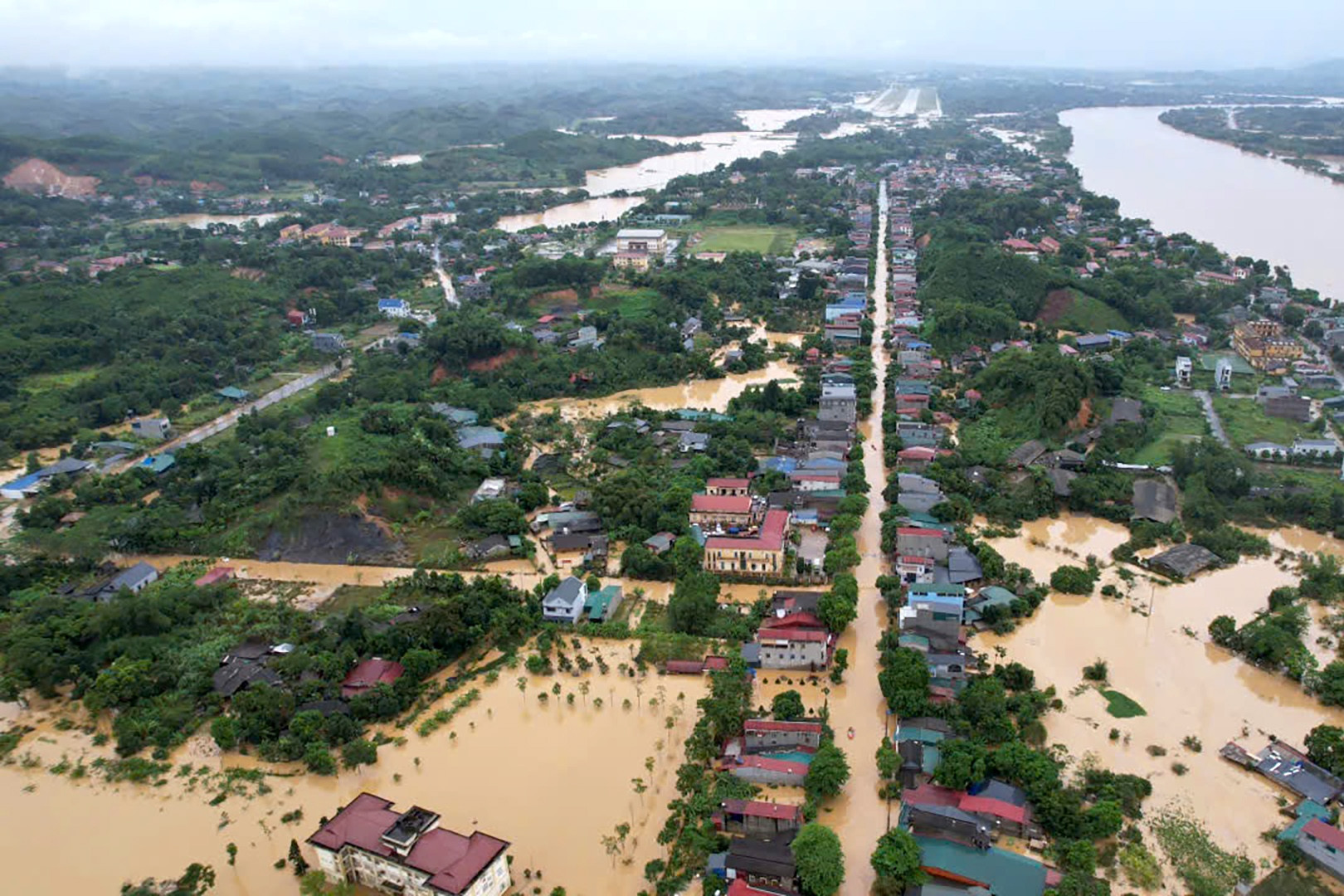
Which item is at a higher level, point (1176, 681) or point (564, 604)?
point (564, 604)

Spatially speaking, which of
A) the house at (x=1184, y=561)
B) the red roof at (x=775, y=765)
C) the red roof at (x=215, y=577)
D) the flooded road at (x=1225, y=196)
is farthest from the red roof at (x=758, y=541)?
the flooded road at (x=1225, y=196)

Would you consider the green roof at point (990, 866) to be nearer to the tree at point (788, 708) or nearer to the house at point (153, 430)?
the tree at point (788, 708)

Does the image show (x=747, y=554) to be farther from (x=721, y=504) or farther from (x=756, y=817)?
(x=756, y=817)

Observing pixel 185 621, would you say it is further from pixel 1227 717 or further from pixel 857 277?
pixel 857 277

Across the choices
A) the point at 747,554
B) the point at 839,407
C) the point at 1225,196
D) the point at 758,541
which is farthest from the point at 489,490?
the point at 1225,196

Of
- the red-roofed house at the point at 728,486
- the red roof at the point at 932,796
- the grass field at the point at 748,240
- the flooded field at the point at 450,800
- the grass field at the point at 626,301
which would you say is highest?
the grass field at the point at 748,240
